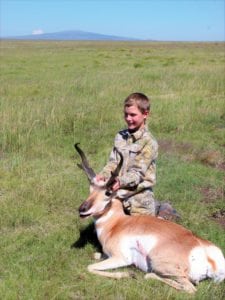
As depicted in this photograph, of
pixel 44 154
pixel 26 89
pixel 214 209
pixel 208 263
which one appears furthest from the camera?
pixel 26 89

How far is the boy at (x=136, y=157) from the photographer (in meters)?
5.50

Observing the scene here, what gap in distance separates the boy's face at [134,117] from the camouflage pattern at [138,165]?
84mm

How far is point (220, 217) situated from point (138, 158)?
1798 mm

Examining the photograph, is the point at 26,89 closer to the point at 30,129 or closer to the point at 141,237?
the point at 30,129

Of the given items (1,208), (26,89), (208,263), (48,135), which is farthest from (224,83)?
(208,263)

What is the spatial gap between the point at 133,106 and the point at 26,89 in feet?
42.7

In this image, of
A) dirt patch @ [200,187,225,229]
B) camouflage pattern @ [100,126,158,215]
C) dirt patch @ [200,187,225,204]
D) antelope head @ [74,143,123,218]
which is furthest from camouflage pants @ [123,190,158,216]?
dirt patch @ [200,187,225,204]

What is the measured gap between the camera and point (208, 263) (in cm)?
443

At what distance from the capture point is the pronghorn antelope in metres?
4.44

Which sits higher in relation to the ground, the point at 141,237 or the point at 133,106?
the point at 133,106

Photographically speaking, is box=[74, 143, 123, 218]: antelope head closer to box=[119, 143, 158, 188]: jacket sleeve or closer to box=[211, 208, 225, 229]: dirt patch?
box=[119, 143, 158, 188]: jacket sleeve

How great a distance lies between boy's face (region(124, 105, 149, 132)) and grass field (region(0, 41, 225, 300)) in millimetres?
1402

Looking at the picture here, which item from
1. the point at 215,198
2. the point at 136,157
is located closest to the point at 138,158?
the point at 136,157

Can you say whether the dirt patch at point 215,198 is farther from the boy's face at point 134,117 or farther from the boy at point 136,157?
the boy's face at point 134,117
